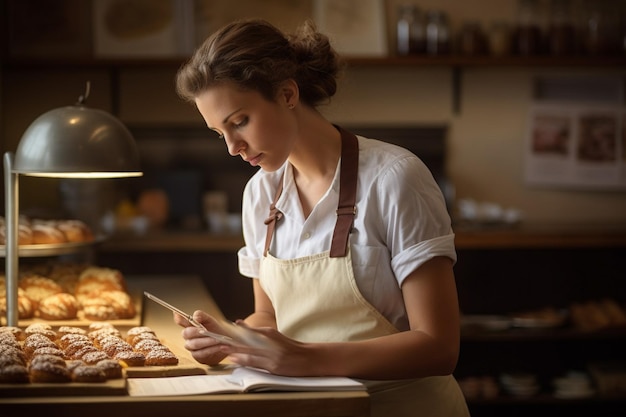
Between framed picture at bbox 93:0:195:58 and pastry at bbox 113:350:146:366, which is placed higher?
framed picture at bbox 93:0:195:58

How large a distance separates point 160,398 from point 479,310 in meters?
3.12

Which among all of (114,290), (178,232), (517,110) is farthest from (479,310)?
(114,290)

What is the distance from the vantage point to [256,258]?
2111 millimetres

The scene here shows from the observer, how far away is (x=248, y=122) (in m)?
1.76

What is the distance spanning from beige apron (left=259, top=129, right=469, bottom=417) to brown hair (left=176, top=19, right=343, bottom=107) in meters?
0.17

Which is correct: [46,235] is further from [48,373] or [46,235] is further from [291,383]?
[291,383]

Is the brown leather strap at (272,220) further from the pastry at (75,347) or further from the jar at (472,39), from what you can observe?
the jar at (472,39)

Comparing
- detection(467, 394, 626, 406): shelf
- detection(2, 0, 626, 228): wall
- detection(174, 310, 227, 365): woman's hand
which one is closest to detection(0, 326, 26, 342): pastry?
detection(174, 310, 227, 365): woman's hand

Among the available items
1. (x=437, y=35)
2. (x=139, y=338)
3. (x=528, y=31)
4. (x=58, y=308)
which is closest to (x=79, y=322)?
(x=58, y=308)

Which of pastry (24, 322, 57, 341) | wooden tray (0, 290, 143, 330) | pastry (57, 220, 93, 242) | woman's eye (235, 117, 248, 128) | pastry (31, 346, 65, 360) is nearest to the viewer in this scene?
pastry (31, 346, 65, 360)

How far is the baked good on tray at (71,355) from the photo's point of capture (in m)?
1.52

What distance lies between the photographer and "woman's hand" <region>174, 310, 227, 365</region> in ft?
5.49

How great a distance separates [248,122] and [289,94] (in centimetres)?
13

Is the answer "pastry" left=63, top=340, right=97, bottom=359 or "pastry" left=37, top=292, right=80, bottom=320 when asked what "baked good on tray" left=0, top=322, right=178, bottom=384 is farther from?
"pastry" left=37, top=292, right=80, bottom=320
